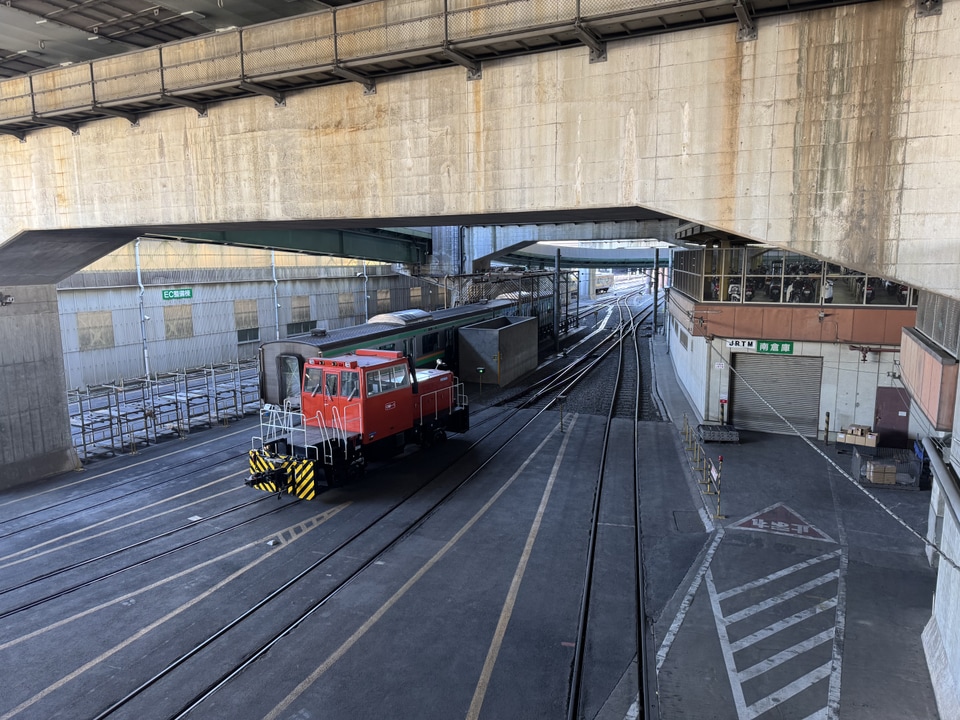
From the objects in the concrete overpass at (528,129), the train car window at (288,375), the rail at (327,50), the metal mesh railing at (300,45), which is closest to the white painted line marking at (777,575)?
the concrete overpass at (528,129)

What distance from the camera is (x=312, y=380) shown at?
15820mm

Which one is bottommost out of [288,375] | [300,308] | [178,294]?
[288,375]

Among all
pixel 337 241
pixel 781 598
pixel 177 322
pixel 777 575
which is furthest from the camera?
pixel 177 322

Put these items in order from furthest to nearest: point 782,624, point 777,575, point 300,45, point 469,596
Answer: point 777,575, point 300,45, point 469,596, point 782,624

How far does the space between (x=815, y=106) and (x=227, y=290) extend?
31.7 metres

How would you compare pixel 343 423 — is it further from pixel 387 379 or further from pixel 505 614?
pixel 505 614

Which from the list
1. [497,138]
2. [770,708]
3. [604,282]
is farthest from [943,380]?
[604,282]

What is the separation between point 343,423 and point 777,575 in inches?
399

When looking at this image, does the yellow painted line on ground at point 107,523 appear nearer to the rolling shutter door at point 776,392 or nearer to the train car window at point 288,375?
the train car window at point 288,375

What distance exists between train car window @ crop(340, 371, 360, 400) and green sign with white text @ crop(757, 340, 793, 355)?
43.1 feet

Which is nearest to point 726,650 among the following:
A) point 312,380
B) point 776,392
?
point 312,380

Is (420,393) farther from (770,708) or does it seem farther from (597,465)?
(770,708)

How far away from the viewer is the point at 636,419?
2245cm

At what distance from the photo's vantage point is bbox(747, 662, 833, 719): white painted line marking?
721 cm
